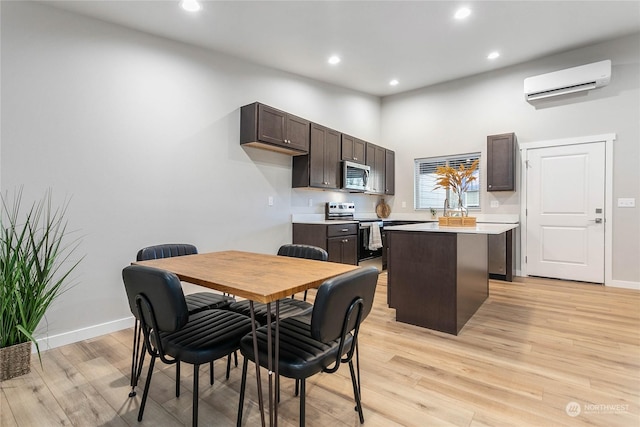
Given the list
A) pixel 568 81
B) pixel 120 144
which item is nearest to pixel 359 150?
pixel 568 81

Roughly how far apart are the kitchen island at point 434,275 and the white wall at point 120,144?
194 cm

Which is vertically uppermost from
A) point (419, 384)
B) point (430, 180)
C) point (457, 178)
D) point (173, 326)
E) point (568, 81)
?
point (568, 81)

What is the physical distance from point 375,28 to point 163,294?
3.47 meters

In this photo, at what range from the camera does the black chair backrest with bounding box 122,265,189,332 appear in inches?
52.3

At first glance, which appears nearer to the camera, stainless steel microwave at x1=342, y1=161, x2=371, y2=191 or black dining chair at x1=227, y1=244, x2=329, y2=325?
black dining chair at x1=227, y1=244, x2=329, y2=325

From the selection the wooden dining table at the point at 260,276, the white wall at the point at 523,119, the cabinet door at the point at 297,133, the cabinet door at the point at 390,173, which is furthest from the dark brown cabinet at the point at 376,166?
the wooden dining table at the point at 260,276

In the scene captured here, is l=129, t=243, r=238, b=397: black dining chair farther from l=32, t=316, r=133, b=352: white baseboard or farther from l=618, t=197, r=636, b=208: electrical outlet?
l=618, t=197, r=636, b=208: electrical outlet

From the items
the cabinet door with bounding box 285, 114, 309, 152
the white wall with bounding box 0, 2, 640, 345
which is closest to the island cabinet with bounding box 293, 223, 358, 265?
the white wall with bounding box 0, 2, 640, 345

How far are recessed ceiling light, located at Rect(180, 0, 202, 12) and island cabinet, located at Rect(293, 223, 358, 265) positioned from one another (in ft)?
8.88

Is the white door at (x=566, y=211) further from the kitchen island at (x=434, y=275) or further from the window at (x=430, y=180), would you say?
the kitchen island at (x=434, y=275)

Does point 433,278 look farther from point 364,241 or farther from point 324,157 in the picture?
point 324,157

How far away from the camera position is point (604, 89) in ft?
13.7

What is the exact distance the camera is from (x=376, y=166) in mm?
5617

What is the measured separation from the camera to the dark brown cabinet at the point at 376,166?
549 centimetres
